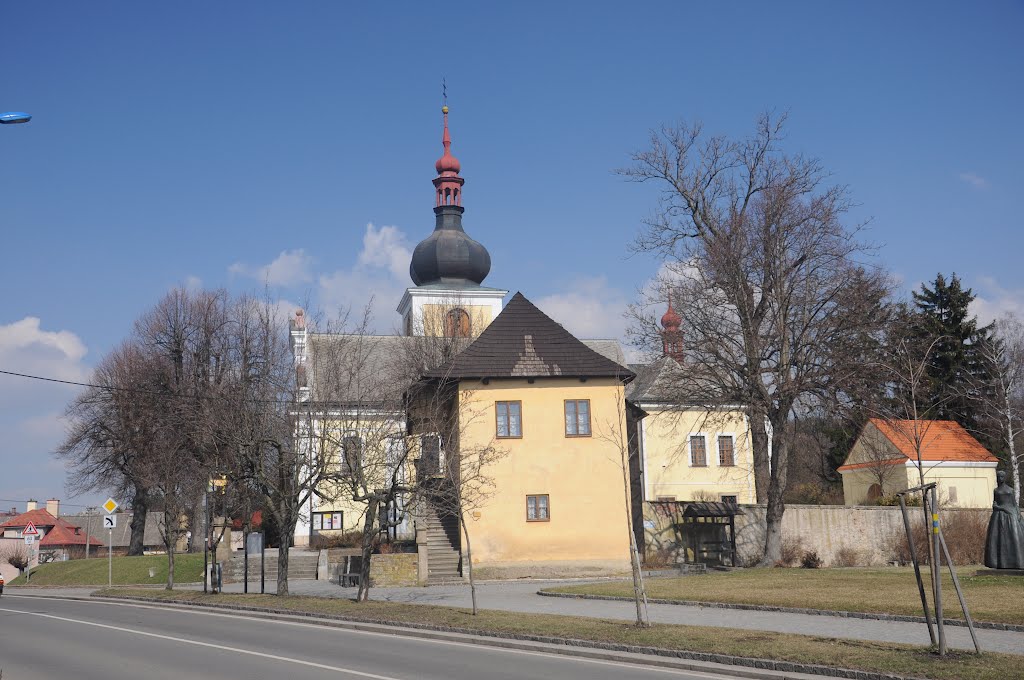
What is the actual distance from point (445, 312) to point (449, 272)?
4.86 m

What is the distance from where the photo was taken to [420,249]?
69812 millimetres


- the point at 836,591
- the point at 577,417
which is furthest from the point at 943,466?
the point at 836,591

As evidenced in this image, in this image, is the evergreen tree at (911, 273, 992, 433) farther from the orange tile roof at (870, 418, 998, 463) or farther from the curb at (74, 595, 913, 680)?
the curb at (74, 595, 913, 680)

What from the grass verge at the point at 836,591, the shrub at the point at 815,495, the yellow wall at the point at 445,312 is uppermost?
the yellow wall at the point at 445,312

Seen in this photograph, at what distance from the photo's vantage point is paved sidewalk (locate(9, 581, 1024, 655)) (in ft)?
50.9

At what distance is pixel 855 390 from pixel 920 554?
8.19 metres

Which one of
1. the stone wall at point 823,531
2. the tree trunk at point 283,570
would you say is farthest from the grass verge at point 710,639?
the stone wall at point 823,531

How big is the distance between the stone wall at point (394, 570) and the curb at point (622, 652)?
861cm

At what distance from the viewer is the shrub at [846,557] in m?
36.5

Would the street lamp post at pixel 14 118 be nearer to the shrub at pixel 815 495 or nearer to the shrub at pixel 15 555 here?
the shrub at pixel 15 555

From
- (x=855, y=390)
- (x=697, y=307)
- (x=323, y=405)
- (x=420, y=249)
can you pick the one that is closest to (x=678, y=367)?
(x=697, y=307)

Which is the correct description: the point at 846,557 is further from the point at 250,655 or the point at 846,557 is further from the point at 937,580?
the point at 250,655

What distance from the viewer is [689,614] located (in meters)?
20.0

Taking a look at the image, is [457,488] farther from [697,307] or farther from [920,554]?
[920,554]
